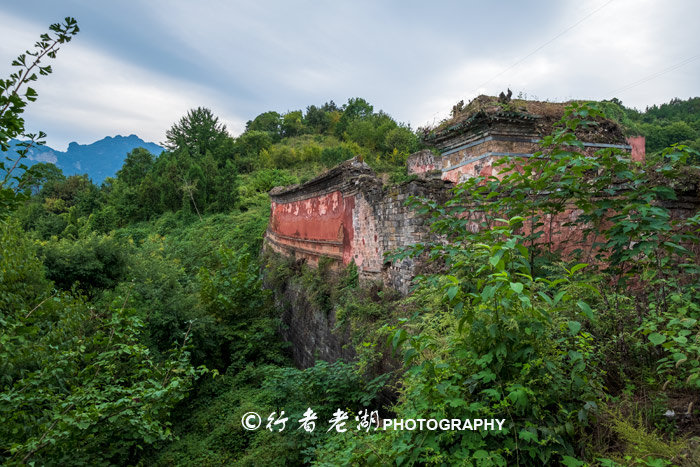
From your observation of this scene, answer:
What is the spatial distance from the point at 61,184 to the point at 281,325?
113ft

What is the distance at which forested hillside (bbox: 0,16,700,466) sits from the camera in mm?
2184

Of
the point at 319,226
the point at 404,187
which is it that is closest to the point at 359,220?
the point at 404,187

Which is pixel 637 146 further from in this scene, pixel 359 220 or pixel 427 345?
pixel 427 345

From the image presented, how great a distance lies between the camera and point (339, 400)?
465 centimetres

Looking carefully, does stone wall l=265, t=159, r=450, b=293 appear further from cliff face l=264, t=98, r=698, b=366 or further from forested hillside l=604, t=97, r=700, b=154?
forested hillside l=604, t=97, r=700, b=154

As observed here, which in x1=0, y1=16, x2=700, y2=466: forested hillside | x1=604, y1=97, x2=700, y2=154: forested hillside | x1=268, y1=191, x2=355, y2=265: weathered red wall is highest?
x1=604, y1=97, x2=700, y2=154: forested hillside

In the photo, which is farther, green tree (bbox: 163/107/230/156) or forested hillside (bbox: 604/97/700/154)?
green tree (bbox: 163/107/230/156)

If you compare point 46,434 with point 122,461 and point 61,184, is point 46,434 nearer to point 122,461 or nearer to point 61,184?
point 122,461

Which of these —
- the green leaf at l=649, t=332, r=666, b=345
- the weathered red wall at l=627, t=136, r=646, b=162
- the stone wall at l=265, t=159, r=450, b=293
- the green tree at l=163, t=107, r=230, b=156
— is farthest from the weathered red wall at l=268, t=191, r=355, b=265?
the green tree at l=163, t=107, r=230, b=156

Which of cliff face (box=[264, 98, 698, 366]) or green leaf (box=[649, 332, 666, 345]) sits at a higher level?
cliff face (box=[264, 98, 698, 366])

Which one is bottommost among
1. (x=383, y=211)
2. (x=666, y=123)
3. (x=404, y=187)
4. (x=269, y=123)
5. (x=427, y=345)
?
(x=427, y=345)

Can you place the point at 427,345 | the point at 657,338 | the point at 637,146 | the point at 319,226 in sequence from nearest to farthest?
the point at 657,338, the point at 427,345, the point at 637,146, the point at 319,226

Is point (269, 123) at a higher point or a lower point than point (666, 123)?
higher

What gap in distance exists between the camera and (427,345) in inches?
98.3
